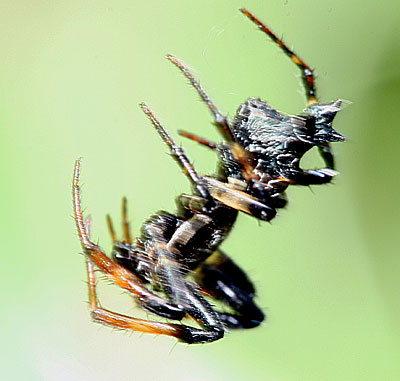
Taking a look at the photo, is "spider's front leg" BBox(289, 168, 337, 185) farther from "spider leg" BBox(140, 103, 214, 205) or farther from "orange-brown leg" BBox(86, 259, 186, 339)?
"orange-brown leg" BBox(86, 259, 186, 339)

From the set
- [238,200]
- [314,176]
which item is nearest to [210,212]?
[238,200]

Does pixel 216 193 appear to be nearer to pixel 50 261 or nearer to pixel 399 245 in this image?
pixel 50 261

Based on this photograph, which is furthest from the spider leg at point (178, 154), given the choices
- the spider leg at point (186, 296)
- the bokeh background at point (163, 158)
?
the spider leg at point (186, 296)

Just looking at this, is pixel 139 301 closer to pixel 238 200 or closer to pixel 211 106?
pixel 238 200

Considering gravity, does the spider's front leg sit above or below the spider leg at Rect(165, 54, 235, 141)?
below

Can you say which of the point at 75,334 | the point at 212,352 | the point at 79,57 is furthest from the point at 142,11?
the point at 212,352

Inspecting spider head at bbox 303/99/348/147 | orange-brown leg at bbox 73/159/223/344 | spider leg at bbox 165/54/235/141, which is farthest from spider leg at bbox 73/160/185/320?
spider head at bbox 303/99/348/147
